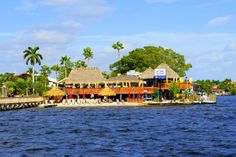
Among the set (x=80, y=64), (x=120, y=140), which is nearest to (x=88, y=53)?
(x=80, y=64)

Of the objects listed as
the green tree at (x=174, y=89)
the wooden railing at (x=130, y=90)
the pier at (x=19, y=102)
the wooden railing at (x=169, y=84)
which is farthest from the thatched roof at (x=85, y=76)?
the green tree at (x=174, y=89)

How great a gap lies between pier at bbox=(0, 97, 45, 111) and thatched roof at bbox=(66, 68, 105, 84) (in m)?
7.84

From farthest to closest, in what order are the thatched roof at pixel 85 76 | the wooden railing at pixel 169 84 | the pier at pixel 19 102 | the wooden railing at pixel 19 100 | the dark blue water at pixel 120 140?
the thatched roof at pixel 85 76
the wooden railing at pixel 169 84
the pier at pixel 19 102
the wooden railing at pixel 19 100
the dark blue water at pixel 120 140

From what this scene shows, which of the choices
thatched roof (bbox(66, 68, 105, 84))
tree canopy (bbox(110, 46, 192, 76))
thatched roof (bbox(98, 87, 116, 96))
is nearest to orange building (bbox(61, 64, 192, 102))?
thatched roof (bbox(66, 68, 105, 84))

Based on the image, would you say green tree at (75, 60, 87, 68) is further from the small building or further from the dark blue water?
the dark blue water

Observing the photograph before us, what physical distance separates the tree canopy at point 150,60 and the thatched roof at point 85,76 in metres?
28.1

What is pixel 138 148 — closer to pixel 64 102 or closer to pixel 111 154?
pixel 111 154

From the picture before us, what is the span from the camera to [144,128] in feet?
161

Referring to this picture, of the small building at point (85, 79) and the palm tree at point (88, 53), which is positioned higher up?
the palm tree at point (88, 53)

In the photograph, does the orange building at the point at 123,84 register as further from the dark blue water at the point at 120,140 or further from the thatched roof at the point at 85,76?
the dark blue water at the point at 120,140

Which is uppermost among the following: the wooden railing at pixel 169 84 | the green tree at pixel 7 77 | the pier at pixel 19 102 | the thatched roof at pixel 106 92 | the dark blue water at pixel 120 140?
the green tree at pixel 7 77

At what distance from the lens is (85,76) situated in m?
103

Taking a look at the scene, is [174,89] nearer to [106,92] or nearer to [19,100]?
[106,92]

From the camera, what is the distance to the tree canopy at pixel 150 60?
5172 inches
